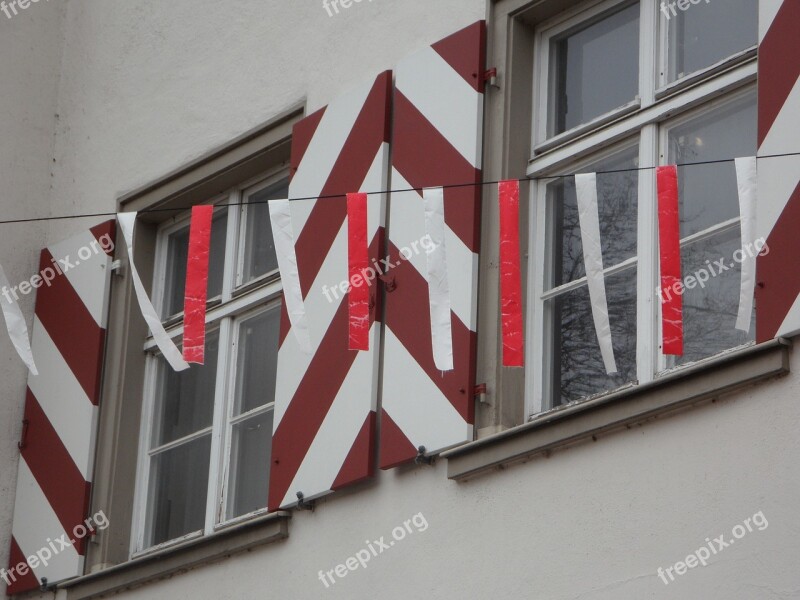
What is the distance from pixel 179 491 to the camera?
21.9 ft

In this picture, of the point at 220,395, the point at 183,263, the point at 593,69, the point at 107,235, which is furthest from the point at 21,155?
the point at 593,69

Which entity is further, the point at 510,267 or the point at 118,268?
the point at 118,268

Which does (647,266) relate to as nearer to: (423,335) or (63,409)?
(423,335)

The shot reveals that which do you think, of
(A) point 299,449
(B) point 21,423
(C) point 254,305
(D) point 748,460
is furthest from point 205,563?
(D) point 748,460

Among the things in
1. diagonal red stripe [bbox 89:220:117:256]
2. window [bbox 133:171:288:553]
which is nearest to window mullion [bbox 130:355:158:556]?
window [bbox 133:171:288:553]

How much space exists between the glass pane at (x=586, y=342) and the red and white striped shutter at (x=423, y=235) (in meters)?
0.27

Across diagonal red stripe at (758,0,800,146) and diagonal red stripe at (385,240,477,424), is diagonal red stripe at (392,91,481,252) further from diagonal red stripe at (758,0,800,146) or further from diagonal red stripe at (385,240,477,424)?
diagonal red stripe at (758,0,800,146)

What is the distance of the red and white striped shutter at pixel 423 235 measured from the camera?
525 centimetres

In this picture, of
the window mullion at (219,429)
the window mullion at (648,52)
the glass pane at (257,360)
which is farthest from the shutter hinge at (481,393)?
the window mullion at (219,429)

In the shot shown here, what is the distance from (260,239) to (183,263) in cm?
61

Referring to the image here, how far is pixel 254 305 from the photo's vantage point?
652 centimetres

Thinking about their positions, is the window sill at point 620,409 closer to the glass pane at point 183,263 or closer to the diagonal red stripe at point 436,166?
the diagonal red stripe at point 436,166

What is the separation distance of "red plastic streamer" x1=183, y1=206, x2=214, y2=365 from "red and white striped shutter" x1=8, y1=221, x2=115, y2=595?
6.52ft

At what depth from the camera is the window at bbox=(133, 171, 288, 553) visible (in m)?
6.34
